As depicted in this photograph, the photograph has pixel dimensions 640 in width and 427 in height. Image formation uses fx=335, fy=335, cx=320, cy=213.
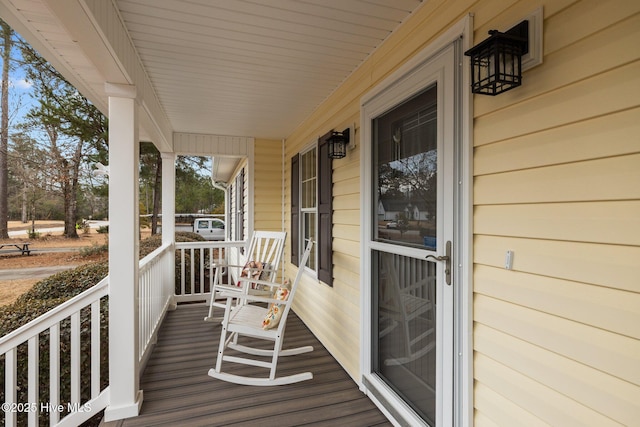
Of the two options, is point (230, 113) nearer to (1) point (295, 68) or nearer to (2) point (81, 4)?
(1) point (295, 68)

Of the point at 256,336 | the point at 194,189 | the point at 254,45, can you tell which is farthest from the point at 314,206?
the point at 194,189

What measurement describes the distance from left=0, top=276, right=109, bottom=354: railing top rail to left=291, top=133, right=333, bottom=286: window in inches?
73.1

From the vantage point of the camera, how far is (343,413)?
2.28m

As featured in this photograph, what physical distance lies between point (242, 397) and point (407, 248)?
1655mm

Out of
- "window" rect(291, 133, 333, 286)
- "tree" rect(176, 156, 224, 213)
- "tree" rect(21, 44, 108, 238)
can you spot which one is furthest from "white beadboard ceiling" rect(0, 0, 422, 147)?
"tree" rect(176, 156, 224, 213)

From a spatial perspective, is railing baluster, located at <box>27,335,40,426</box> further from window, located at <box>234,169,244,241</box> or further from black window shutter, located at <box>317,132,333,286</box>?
window, located at <box>234,169,244,241</box>

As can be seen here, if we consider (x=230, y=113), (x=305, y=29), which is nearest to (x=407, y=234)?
(x=305, y=29)

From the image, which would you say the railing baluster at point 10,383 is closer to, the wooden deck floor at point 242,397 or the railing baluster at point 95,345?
the railing baluster at point 95,345

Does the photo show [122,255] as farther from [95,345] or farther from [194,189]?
[194,189]

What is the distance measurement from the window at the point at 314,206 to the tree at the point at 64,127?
3.70 m

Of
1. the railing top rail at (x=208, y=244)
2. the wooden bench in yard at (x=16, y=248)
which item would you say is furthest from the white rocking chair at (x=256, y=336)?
the wooden bench in yard at (x=16, y=248)

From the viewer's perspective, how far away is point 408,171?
2010 mm

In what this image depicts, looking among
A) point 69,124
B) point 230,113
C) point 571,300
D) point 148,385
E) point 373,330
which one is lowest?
point 148,385

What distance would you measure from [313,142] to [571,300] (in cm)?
309
